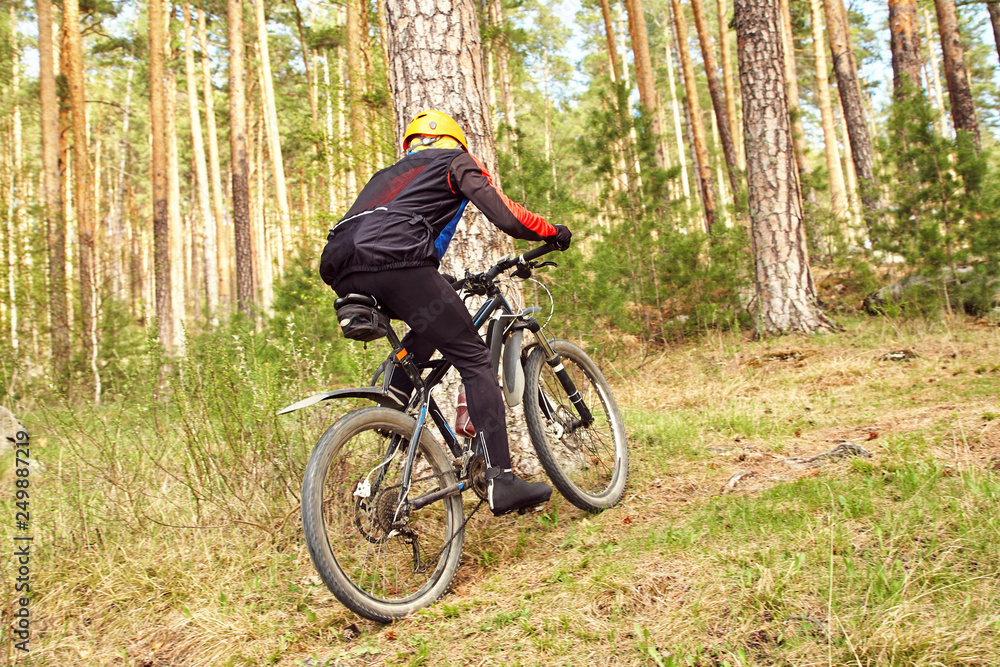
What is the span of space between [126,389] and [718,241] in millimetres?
6531

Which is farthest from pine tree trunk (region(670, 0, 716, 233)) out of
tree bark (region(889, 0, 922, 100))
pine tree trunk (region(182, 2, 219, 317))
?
pine tree trunk (region(182, 2, 219, 317))

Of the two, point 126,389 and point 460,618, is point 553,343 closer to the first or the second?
point 460,618

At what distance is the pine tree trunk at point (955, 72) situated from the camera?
10.2 meters

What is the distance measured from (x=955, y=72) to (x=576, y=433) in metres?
11.1

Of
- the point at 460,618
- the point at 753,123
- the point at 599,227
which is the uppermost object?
the point at 753,123

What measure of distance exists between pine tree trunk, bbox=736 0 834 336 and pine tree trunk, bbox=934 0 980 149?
458 cm

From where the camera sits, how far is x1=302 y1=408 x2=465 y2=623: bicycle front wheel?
7.64 feet

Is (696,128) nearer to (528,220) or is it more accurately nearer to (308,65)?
(528,220)

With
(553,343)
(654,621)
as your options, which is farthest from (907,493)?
(553,343)

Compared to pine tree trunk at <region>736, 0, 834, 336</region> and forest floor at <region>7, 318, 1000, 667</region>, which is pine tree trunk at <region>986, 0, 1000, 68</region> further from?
forest floor at <region>7, 318, 1000, 667</region>

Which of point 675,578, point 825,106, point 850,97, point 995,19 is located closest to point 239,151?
point 850,97

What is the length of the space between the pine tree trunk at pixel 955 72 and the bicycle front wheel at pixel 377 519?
35.1 feet

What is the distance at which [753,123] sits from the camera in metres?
7.32

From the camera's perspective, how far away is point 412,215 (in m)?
2.59
